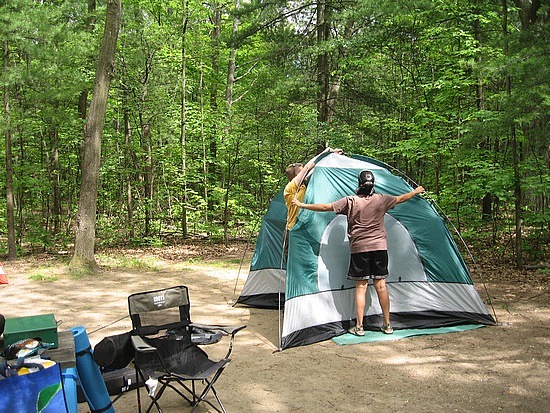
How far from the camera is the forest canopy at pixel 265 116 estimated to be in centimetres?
884

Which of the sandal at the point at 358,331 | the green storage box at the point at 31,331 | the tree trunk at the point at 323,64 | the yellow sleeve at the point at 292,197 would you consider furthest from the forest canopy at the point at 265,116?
the green storage box at the point at 31,331

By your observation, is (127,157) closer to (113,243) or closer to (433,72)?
(113,243)

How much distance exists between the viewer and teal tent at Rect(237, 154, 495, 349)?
5207 mm

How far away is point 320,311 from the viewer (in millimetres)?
5219

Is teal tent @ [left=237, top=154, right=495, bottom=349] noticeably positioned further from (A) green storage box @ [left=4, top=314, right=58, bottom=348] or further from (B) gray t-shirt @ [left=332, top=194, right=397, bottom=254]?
(A) green storage box @ [left=4, top=314, right=58, bottom=348]

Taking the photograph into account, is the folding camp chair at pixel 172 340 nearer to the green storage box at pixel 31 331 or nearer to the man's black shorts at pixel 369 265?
the green storage box at pixel 31 331

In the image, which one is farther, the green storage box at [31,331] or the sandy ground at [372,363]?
the sandy ground at [372,363]

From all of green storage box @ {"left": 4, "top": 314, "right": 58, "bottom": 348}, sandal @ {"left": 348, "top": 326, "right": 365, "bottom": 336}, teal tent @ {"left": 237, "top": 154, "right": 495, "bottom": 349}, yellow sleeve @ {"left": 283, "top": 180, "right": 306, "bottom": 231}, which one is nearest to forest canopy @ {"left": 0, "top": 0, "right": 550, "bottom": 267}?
teal tent @ {"left": 237, "top": 154, "right": 495, "bottom": 349}

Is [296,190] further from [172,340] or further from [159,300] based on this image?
[172,340]

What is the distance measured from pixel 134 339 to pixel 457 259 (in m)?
3.80

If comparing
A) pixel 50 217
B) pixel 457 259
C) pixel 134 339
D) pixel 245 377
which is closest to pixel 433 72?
pixel 457 259

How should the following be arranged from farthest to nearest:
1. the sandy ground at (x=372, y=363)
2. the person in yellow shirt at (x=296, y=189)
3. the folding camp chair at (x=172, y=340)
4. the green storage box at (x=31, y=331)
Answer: the person in yellow shirt at (x=296, y=189)
the sandy ground at (x=372, y=363)
the folding camp chair at (x=172, y=340)
the green storage box at (x=31, y=331)

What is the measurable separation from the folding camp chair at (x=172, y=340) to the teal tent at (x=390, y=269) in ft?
4.74

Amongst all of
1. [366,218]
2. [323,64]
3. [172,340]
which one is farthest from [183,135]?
[172,340]
